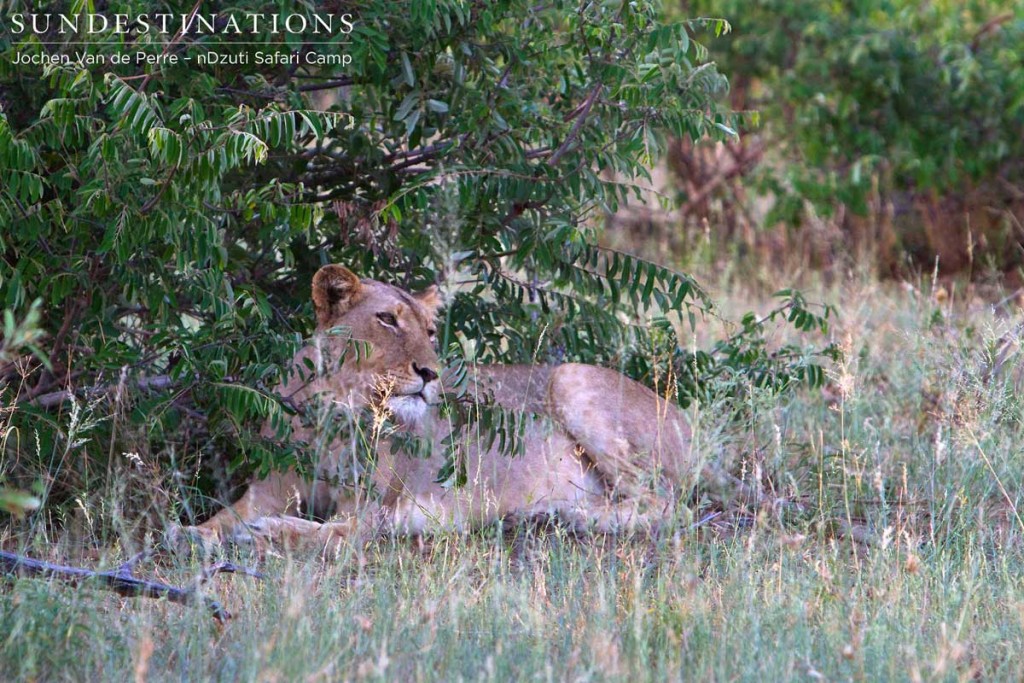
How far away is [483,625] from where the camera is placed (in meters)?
3.62

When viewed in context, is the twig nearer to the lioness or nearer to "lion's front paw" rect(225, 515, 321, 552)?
the lioness

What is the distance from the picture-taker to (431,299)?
209 inches

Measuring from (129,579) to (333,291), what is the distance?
5.99 ft

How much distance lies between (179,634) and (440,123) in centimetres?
267

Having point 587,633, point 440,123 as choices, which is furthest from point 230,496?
point 587,633

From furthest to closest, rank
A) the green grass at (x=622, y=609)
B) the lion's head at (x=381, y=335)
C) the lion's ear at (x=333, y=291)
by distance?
1. the lion's ear at (x=333, y=291)
2. the lion's head at (x=381, y=335)
3. the green grass at (x=622, y=609)

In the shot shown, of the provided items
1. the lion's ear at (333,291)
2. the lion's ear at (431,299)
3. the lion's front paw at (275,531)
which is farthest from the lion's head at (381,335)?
the lion's front paw at (275,531)

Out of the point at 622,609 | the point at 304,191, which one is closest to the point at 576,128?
the point at 304,191

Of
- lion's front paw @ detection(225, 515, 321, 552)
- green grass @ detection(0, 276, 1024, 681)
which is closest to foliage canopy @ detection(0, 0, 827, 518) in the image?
lion's front paw @ detection(225, 515, 321, 552)

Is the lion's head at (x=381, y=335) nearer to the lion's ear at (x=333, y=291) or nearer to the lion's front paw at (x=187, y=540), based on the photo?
the lion's ear at (x=333, y=291)

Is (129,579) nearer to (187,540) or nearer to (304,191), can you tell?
(187,540)

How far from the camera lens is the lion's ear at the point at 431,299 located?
5.26 meters

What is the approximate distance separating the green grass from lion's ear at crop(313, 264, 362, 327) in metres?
1.01

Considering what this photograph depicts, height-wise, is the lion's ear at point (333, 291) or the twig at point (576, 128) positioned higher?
the twig at point (576, 128)
